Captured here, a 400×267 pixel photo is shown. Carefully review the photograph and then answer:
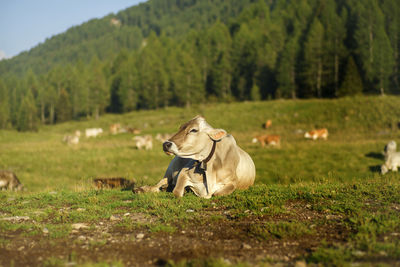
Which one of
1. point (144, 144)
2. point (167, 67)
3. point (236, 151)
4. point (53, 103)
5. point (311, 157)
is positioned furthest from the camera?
point (53, 103)

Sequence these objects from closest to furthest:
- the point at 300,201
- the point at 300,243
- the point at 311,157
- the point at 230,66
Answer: the point at 300,243 → the point at 300,201 → the point at 311,157 → the point at 230,66

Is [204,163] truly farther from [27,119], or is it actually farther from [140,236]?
[27,119]

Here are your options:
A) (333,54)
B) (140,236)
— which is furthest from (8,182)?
(333,54)

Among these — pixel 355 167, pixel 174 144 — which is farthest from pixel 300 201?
pixel 355 167

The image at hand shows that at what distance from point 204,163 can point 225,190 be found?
107cm

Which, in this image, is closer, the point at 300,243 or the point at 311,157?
the point at 300,243

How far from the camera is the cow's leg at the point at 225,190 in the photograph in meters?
8.68

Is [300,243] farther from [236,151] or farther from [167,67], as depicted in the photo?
[167,67]

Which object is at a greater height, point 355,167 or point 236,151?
point 236,151

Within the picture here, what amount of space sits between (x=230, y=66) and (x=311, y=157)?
68.8m

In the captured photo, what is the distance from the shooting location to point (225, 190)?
8.71 m

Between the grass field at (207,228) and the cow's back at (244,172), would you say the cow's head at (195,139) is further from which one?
the cow's back at (244,172)

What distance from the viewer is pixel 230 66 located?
89.5m

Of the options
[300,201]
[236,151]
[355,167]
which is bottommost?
[355,167]
